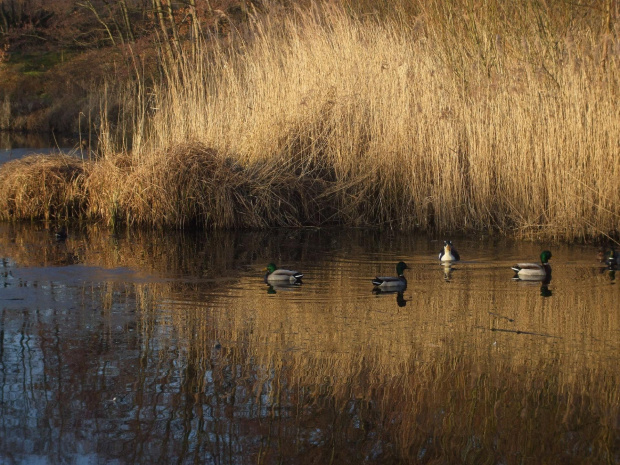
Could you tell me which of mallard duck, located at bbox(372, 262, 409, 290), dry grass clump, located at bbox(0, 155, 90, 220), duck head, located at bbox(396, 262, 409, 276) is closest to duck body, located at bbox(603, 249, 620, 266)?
duck head, located at bbox(396, 262, 409, 276)

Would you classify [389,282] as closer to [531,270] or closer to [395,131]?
[531,270]

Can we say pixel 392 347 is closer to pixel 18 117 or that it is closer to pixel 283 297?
pixel 283 297

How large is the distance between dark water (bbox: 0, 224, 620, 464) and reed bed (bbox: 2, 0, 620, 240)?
152 cm

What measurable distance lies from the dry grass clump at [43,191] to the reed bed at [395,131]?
1.09 feet

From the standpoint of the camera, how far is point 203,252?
9094 millimetres

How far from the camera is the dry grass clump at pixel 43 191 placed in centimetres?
1138

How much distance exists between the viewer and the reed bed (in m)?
9.31

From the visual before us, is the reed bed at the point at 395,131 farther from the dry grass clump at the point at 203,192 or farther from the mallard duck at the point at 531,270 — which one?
the mallard duck at the point at 531,270

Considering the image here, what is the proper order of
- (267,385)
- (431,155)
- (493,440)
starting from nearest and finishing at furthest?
1. (493,440)
2. (267,385)
3. (431,155)

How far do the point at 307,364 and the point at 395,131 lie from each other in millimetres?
5814

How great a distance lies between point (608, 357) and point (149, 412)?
9.10 feet

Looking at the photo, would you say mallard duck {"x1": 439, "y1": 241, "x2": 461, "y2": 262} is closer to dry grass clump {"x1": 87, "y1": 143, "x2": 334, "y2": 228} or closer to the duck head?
the duck head

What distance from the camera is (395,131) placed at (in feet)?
34.2

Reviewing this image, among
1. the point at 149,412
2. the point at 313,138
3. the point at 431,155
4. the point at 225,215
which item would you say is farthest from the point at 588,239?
the point at 149,412
